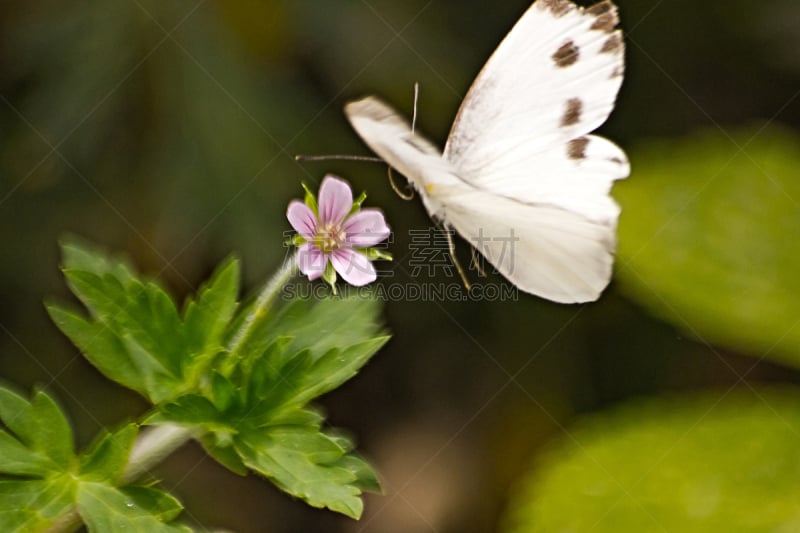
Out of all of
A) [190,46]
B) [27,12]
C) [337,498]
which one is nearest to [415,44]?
[190,46]

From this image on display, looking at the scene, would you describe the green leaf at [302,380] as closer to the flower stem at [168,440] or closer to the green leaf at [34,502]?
the flower stem at [168,440]

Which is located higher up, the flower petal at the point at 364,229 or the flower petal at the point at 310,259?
the flower petal at the point at 310,259

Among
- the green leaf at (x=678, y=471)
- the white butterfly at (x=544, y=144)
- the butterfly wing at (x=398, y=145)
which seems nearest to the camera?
the butterfly wing at (x=398, y=145)

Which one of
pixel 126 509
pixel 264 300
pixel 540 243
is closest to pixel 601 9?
pixel 540 243

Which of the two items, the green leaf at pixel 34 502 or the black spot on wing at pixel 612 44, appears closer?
the green leaf at pixel 34 502

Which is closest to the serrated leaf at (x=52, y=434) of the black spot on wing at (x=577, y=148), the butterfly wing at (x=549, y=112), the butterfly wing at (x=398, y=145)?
the butterfly wing at (x=398, y=145)

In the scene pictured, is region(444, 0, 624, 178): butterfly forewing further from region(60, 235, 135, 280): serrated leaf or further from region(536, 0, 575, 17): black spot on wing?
region(60, 235, 135, 280): serrated leaf
